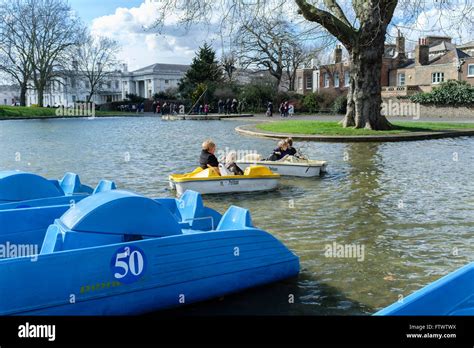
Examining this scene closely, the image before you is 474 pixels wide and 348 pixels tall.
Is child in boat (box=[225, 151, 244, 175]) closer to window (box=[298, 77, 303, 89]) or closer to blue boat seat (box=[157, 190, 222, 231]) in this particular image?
blue boat seat (box=[157, 190, 222, 231])

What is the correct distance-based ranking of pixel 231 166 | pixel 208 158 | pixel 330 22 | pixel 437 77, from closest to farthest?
pixel 208 158 < pixel 231 166 < pixel 330 22 < pixel 437 77

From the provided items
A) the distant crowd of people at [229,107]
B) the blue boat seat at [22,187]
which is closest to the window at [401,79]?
the distant crowd of people at [229,107]

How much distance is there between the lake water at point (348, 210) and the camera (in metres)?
5.86

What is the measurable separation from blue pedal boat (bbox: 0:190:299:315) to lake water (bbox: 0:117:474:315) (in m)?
0.32

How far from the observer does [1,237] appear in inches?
239

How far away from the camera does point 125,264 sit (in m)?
4.92

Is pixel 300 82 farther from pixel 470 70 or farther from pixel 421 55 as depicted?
pixel 470 70

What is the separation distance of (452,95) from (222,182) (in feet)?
130

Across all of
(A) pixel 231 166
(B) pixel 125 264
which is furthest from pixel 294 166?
(B) pixel 125 264

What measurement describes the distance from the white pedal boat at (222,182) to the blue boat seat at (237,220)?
5023mm

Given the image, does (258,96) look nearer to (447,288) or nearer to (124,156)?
(124,156)

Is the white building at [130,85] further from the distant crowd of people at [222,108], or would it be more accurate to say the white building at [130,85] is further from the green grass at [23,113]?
the green grass at [23,113]

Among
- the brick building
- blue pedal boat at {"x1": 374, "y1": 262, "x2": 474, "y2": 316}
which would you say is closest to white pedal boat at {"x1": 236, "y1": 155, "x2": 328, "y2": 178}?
blue pedal boat at {"x1": 374, "y1": 262, "x2": 474, "y2": 316}

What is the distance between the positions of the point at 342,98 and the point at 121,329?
167ft
